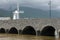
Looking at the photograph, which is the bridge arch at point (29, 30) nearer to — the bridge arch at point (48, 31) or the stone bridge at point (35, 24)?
the stone bridge at point (35, 24)

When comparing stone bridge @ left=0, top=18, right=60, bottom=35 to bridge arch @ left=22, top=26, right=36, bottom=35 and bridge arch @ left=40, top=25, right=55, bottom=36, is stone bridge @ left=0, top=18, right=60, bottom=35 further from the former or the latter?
bridge arch @ left=22, top=26, right=36, bottom=35

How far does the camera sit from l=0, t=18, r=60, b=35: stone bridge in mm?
41938

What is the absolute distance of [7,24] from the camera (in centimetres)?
5400

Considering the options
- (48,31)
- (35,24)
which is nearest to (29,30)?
(48,31)

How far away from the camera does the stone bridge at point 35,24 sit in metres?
41.9

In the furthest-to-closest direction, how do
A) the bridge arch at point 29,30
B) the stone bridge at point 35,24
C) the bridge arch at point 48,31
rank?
the bridge arch at point 29,30 → the bridge arch at point 48,31 → the stone bridge at point 35,24

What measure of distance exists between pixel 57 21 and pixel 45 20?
2989mm

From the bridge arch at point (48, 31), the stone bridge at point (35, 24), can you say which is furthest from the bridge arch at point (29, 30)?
the bridge arch at point (48, 31)

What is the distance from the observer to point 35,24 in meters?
46.2

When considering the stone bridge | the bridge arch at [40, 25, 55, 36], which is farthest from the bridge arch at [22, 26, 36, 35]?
the bridge arch at [40, 25, 55, 36]

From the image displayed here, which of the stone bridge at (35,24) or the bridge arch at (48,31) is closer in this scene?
the stone bridge at (35,24)

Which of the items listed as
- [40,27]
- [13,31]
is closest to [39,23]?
[40,27]

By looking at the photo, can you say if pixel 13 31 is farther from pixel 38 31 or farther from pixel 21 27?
pixel 38 31

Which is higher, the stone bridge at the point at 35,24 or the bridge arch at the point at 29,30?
the stone bridge at the point at 35,24
